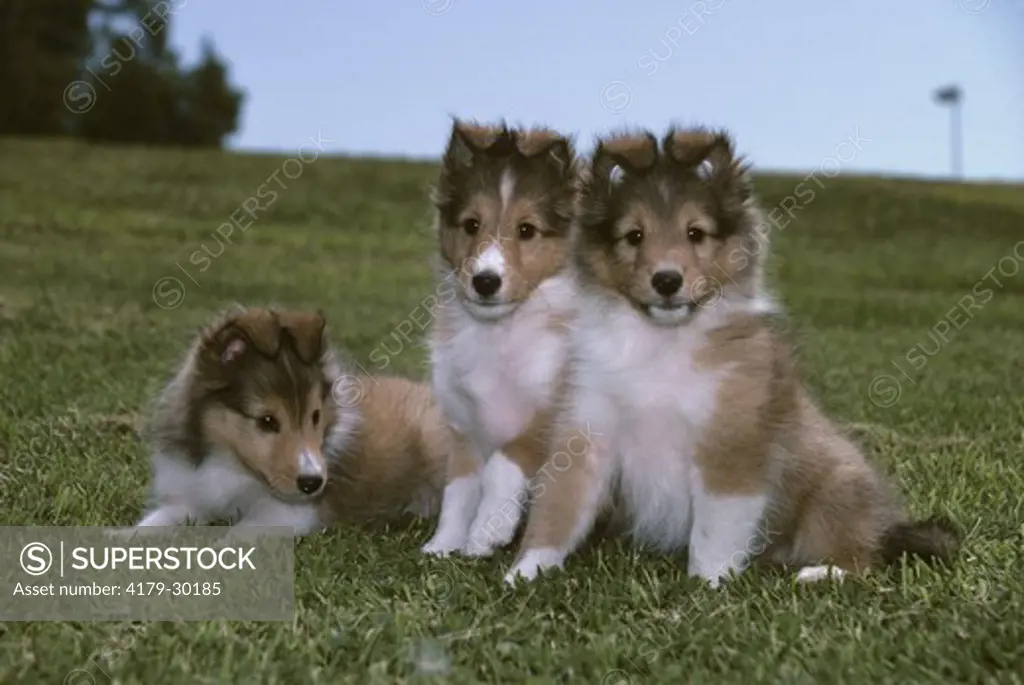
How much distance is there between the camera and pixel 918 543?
15.8ft

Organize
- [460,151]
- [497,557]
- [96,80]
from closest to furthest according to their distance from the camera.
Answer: [497,557], [460,151], [96,80]

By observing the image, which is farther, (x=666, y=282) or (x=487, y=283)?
(x=487, y=283)

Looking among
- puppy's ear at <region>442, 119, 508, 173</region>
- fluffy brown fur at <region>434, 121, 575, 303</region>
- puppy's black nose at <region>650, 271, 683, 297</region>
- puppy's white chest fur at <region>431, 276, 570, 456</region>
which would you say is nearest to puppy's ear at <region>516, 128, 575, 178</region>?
fluffy brown fur at <region>434, 121, 575, 303</region>

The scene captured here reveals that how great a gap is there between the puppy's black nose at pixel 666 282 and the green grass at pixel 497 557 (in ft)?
2.61

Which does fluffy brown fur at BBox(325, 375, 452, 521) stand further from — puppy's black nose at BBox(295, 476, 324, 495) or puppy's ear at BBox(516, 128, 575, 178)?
puppy's ear at BBox(516, 128, 575, 178)

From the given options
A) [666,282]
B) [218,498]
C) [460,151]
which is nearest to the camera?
[666,282]

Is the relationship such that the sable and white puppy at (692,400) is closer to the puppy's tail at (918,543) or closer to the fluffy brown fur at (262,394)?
the puppy's tail at (918,543)

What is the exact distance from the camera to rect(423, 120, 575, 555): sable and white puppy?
16.4 feet

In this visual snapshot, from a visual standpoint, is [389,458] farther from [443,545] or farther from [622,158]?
[622,158]

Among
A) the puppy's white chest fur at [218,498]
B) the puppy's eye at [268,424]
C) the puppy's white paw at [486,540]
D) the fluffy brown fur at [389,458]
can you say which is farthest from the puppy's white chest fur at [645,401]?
the puppy's white chest fur at [218,498]

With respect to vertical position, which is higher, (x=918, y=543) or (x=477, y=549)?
(x=918, y=543)

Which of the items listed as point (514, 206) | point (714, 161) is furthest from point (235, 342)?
point (714, 161)

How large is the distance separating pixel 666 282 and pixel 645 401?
468 mm

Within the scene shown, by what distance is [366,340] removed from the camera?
11992mm
